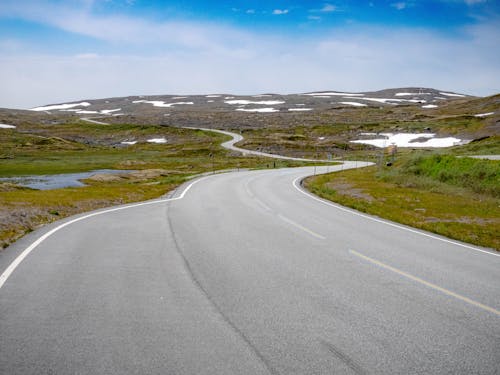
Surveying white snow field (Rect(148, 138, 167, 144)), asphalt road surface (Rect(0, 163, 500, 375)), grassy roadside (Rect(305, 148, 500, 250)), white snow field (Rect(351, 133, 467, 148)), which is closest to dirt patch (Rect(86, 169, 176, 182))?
grassy roadside (Rect(305, 148, 500, 250))

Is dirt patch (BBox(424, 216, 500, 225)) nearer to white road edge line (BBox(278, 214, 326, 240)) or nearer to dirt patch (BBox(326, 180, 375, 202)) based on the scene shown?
dirt patch (BBox(326, 180, 375, 202))

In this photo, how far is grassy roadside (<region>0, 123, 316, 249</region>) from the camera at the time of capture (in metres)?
16.1

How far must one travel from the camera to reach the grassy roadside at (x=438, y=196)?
14156 mm

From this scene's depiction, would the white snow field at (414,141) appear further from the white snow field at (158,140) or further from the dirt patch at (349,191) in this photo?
the white snow field at (158,140)

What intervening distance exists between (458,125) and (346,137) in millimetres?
23961

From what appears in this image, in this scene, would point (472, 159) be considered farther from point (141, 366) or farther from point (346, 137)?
point (346, 137)

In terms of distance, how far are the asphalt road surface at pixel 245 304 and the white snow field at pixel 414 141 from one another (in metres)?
62.2

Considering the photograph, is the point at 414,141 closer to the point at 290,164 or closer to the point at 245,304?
the point at 290,164

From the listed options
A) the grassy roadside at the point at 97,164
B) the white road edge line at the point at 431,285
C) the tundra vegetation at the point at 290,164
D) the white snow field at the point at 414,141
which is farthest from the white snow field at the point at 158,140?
the white road edge line at the point at 431,285

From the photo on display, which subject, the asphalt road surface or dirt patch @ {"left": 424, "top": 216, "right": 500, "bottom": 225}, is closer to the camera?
the asphalt road surface

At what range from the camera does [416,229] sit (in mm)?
13234

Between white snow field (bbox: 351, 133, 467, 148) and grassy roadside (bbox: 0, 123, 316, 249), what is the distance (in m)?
28.8

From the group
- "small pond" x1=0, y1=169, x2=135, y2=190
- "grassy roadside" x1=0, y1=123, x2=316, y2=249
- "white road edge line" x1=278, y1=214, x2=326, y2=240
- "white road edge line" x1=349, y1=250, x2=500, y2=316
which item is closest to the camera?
"white road edge line" x1=349, y1=250, x2=500, y2=316

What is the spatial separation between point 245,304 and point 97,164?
58.3 metres
